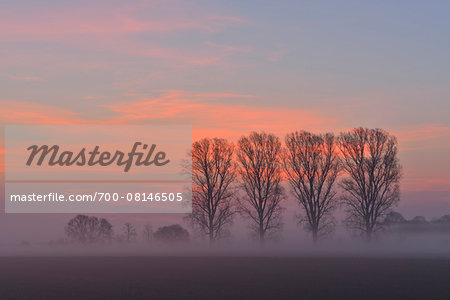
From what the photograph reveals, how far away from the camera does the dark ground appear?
3047cm

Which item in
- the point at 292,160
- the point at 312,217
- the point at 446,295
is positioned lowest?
the point at 446,295

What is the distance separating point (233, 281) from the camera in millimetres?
36625

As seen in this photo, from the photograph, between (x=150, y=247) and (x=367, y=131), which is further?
(x=150, y=247)

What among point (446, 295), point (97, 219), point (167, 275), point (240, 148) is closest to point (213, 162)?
point (240, 148)

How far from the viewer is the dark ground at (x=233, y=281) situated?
3047 centimetres

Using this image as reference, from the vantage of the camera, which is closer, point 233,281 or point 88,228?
point 233,281

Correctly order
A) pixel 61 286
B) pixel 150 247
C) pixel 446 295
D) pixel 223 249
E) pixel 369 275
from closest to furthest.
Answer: pixel 446 295, pixel 61 286, pixel 369 275, pixel 223 249, pixel 150 247

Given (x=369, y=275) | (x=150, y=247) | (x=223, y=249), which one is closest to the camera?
(x=369, y=275)

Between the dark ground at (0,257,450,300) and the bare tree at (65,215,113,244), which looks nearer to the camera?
the dark ground at (0,257,450,300)

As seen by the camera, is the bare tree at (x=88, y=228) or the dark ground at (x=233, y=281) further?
the bare tree at (x=88, y=228)

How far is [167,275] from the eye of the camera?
134ft

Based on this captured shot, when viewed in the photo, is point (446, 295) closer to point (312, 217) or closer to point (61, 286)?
point (61, 286)

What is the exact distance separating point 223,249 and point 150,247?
1772 centimetres

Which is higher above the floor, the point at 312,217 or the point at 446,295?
the point at 312,217
